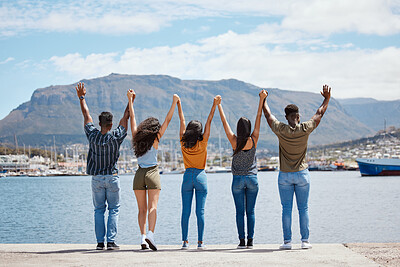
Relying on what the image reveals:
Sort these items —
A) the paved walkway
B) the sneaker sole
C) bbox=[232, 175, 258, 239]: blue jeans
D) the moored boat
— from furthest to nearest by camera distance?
the moored boat < bbox=[232, 175, 258, 239]: blue jeans < the sneaker sole < the paved walkway

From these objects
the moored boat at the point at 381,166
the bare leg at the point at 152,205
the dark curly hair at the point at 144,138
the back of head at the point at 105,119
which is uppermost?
the back of head at the point at 105,119

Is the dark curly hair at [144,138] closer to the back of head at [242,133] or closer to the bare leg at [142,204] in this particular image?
the bare leg at [142,204]

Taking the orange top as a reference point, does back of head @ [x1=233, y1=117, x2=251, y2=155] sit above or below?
above

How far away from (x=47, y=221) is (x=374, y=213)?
2528cm

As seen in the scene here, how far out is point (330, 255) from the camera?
8.76 metres

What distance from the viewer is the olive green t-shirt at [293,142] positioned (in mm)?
9711

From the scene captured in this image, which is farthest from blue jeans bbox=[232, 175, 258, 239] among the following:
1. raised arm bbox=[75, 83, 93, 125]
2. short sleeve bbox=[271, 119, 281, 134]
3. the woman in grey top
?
raised arm bbox=[75, 83, 93, 125]

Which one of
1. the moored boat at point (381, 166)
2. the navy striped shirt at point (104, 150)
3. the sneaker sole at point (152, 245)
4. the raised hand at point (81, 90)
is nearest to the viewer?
the sneaker sole at point (152, 245)

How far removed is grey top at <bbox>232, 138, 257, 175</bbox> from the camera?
32.5 ft

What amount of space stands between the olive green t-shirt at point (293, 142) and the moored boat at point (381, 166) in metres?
136

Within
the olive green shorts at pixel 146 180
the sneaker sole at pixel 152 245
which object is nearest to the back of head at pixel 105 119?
the olive green shorts at pixel 146 180

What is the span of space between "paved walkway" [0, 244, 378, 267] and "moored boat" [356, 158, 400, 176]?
136 meters

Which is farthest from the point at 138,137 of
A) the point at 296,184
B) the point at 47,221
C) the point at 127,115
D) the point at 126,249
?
the point at 47,221

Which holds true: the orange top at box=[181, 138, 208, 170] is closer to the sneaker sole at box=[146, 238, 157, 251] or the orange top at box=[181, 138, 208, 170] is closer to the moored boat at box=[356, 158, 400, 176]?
the sneaker sole at box=[146, 238, 157, 251]
